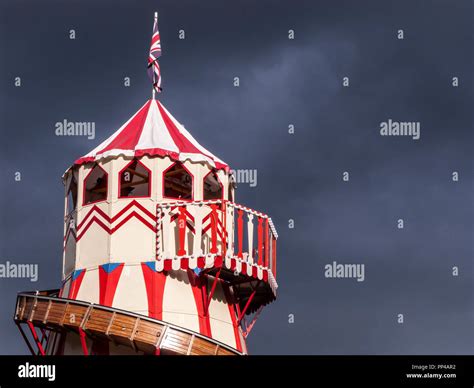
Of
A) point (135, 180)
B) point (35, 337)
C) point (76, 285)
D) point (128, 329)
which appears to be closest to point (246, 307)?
point (76, 285)

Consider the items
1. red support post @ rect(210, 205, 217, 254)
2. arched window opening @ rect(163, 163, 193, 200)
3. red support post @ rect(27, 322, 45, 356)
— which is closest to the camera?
red support post @ rect(210, 205, 217, 254)

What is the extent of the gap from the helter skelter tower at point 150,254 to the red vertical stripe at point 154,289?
1.3 inches

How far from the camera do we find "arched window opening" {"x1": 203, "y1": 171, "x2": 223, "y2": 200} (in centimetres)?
4373

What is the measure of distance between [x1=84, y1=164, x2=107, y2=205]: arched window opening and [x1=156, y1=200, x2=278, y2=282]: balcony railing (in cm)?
294

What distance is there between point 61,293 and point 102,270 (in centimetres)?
299

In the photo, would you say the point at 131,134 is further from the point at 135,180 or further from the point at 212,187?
the point at 212,187

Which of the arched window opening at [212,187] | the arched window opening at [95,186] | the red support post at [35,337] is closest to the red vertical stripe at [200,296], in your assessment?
the arched window opening at [212,187]

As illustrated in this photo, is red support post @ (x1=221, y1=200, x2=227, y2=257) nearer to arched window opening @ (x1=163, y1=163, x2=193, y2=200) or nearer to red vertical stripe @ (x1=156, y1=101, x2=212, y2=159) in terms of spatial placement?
red vertical stripe @ (x1=156, y1=101, x2=212, y2=159)

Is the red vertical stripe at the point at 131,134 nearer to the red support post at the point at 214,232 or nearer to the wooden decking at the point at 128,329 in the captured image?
the red support post at the point at 214,232

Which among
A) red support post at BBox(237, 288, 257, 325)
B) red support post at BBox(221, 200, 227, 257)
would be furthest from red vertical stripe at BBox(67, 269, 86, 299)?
red support post at BBox(237, 288, 257, 325)

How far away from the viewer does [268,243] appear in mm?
42281

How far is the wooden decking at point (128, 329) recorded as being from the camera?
3775 cm
